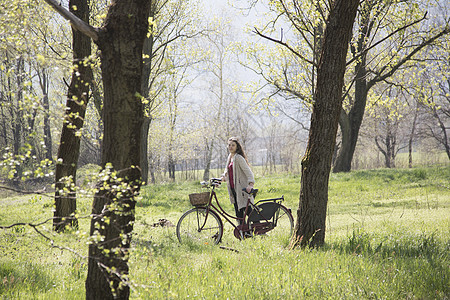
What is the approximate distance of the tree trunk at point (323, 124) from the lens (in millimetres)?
5367

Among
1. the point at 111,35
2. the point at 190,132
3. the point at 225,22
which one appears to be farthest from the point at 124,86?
the point at 190,132

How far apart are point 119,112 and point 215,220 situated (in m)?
4.23

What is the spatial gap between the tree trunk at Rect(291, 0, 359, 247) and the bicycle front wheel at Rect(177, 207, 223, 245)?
1.78 meters

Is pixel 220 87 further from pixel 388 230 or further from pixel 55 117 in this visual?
pixel 55 117

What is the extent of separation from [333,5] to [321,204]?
3087 millimetres

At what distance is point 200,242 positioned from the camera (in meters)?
6.68

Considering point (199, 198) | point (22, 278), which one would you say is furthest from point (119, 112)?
point (199, 198)

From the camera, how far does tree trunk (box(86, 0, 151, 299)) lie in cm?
310

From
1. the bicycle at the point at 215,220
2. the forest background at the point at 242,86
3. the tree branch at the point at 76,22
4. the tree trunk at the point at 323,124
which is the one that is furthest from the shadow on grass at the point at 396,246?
the tree branch at the point at 76,22

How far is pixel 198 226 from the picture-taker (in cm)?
680

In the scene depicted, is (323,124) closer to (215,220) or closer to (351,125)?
(215,220)

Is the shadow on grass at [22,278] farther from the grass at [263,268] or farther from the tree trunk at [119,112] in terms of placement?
the tree trunk at [119,112]

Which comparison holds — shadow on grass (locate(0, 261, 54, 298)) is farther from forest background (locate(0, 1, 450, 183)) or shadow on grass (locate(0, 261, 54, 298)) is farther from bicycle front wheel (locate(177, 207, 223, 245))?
forest background (locate(0, 1, 450, 183))

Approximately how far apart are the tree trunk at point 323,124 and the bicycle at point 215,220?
0.75m
